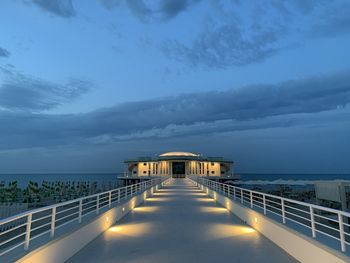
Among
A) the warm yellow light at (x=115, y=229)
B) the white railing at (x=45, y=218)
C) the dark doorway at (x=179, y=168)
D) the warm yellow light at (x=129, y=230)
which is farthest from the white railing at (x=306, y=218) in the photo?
the dark doorway at (x=179, y=168)

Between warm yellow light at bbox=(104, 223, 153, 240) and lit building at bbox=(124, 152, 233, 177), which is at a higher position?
lit building at bbox=(124, 152, 233, 177)

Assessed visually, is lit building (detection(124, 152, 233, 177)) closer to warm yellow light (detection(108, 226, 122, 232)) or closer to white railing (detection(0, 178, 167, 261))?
white railing (detection(0, 178, 167, 261))

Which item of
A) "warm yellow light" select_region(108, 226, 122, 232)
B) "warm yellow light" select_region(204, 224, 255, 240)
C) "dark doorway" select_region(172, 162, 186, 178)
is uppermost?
"dark doorway" select_region(172, 162, 186, 178)

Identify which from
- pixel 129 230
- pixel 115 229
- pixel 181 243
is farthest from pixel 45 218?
pixel 181 243

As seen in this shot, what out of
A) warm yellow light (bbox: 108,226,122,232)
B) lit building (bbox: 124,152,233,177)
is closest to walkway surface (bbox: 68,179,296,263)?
warm yellow light (bbox: 108,226,122,232)

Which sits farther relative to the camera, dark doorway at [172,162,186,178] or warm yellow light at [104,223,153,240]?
dark doorway at [172,162,186,178]

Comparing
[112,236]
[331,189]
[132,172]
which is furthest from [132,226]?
[132,172]

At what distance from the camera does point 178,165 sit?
197 ft

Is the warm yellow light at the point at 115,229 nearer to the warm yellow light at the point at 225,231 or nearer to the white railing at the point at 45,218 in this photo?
the white railing at the point at 45,218

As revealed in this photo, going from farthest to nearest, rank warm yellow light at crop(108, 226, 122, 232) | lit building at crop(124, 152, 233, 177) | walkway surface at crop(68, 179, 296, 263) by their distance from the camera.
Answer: lit building at crop(124, 152, 233, 177) → warm yellow light at crop(108, 226, 122, 232) → walkway surface at crop(68, 179, 296, 263)

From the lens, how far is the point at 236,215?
11.7 metres

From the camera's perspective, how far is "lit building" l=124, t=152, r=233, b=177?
178 feet

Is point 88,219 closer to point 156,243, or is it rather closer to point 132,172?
point 156,243

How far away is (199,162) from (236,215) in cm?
4358
